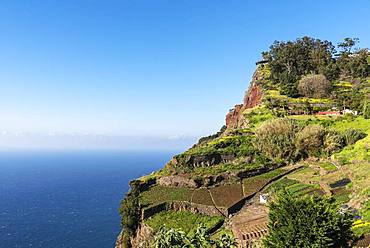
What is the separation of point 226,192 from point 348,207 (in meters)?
14.9

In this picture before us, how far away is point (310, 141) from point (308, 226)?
103 ft

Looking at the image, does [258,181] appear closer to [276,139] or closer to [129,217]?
[276,139]

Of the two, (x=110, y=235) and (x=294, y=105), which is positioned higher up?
(x=294, y=105)

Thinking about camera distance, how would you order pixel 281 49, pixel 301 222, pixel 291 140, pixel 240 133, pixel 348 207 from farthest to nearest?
pixel 281 49
pixel 240 133
pixel 291 140
pixel 348 207
pixel 301 222

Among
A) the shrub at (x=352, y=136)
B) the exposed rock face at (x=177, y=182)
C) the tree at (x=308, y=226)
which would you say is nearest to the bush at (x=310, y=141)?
the shrub at (x=352, y=136)

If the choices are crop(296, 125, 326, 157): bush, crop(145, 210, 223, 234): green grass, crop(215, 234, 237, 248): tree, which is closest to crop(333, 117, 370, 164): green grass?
crop(296, 125, 326, 157): bush

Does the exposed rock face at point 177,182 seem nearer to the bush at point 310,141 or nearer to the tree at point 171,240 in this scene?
the bush at point 310,141

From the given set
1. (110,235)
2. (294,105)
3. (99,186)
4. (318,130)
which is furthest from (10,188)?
(318,130)

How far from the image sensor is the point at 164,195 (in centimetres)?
3912

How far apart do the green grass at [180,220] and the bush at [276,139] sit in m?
17.7

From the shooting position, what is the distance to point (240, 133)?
55.5m

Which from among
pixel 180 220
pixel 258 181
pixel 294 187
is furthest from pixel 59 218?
pixel 294 187

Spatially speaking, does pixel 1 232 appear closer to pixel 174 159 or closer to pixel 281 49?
pixel 174 159

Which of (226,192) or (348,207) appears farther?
(226,192)
